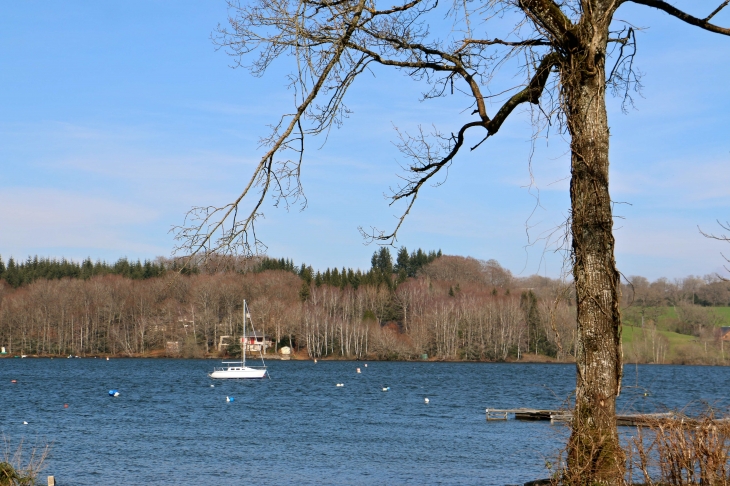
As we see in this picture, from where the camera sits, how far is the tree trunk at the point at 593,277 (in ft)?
21.0

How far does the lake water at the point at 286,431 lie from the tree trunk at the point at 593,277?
0.73 m

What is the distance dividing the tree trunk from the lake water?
0.73 meters

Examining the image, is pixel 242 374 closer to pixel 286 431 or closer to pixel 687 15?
pixel 286 431

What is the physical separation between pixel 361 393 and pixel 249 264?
48.6 metres

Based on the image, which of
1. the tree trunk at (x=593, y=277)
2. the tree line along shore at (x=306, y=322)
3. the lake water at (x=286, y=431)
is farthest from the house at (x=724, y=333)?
the tree trunk at (x=593, y=277)

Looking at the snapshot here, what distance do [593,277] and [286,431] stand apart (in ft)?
89.3

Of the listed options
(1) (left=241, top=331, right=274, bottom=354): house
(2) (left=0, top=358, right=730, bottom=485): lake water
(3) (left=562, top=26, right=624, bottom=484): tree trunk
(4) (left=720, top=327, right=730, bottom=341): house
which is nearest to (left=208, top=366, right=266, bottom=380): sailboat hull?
(2) (left=0, top=358, right=730, bottom=485): lake water

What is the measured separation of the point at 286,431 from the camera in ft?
105

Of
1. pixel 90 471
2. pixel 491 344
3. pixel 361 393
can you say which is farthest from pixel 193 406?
pixel 491 344

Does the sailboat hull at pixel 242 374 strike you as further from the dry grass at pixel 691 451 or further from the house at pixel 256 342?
the dry grass at pixel 691 451

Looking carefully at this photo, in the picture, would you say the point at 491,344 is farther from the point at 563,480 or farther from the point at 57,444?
the point at 563,480

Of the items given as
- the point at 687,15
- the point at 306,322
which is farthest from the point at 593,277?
the point at 306,322

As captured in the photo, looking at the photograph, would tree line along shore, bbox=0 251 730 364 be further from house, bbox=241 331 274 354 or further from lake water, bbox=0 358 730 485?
lake water, bbox=0 358 730 485

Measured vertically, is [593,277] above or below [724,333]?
above
